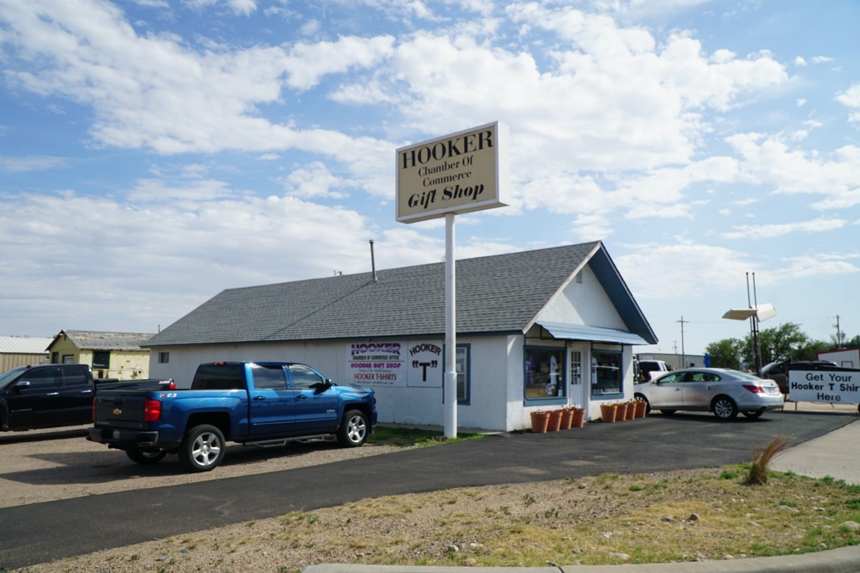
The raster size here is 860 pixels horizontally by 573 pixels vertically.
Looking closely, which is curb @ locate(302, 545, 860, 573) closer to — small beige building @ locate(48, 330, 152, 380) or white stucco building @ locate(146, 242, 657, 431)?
white stucco building @ locate(146, 242, 657, 431)

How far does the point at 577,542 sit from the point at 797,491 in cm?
410

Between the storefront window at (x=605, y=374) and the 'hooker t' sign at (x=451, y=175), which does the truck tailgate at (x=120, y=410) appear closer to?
the 'hooker t' sign at (x=451, y=175)

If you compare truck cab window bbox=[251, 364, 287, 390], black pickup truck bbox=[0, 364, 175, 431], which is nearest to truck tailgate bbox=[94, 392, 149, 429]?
truck cab window bbox=[251, 364, 287, 390]

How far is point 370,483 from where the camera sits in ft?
33.7

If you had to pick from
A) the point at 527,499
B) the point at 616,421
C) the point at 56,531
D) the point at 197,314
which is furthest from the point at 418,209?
the point at 197,314

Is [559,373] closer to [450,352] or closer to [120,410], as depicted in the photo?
[450,352]

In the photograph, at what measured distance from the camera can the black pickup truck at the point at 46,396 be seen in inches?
630

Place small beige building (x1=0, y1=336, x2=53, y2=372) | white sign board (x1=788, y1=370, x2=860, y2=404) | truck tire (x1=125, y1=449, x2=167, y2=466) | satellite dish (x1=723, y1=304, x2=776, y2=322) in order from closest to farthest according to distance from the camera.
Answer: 1. truck tire (x1=125, y1=449, x2=167, y2=466)
2. white sign board (x1=788, y1=370, x2=860, y2=404)
3. satellite dish (x1=723, y1=304, x2=776, y2=322)
4. small beige building (x1=0, y1=336, x2=53, y2=372)

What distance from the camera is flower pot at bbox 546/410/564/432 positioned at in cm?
1770

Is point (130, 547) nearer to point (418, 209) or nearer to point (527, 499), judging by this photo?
point (527, 499)

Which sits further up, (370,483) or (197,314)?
(197,314)

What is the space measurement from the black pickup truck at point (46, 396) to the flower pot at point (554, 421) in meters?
9.20

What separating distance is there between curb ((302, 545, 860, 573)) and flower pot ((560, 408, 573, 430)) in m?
12.1

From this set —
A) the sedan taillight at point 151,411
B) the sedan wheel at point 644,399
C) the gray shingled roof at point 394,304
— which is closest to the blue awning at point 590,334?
the gray shingled roof at point 394,304
